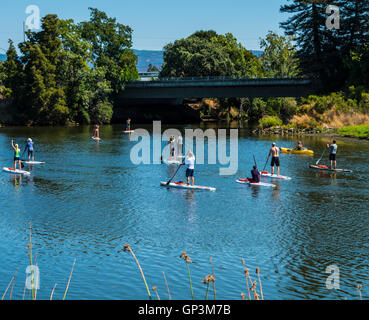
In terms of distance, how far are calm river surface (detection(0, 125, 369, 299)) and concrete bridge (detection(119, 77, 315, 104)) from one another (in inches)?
2117

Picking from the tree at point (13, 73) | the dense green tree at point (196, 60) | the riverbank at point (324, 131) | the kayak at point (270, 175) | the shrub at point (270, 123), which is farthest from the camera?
the dense green tree at point (196, 60)

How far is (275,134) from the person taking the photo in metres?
76.9

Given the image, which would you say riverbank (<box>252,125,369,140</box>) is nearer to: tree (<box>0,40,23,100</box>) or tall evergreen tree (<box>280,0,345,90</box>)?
tall evergreen tree (<box>280,0,345,90</box>)

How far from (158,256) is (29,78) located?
7685 centimetres

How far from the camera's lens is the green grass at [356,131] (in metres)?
66.2

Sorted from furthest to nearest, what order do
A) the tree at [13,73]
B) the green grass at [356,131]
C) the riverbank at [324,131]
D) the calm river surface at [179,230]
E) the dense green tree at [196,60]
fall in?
the dense green tree at [196,60] → the tree at [13,73] → the riverbank at [324,131] → the green grass at [356,131] → the calm river surface at [179,230]

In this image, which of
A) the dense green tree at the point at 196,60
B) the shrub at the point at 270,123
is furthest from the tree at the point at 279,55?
the shrub at the point at 270,123

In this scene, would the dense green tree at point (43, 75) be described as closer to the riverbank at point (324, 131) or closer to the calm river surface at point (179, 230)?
the riverbank at point (324, 131)

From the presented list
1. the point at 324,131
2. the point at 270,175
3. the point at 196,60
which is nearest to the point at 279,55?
the point at 196,60

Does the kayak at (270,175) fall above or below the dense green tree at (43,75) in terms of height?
below

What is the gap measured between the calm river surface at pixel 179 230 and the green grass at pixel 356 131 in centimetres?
2621

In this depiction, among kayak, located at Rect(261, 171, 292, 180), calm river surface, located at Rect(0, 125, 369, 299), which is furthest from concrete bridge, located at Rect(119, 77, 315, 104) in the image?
calm river surface, located at Rect(0, 125, 369, 299)

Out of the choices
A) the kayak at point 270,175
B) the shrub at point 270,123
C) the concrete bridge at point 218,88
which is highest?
the concrete bridge at point 218,88
